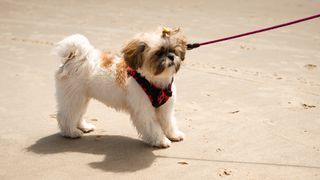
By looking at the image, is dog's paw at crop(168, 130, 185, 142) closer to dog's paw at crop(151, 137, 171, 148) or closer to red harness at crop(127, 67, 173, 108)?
dog's paw at crop(151, 137, 171, 148)

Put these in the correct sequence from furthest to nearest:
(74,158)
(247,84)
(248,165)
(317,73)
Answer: (317,73), (247,84), (74,158), (248,165)

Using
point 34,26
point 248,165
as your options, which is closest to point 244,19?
point 34,26

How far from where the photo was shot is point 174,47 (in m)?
5.06

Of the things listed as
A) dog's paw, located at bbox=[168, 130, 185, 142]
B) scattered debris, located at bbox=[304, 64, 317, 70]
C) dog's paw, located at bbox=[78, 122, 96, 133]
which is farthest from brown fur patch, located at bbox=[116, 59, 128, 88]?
scattered debris, located at bbox=[304, 64, 317, 70]

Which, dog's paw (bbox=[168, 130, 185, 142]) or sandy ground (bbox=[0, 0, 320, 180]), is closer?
sandy ground (bbox=[0, 0, 320, 180])

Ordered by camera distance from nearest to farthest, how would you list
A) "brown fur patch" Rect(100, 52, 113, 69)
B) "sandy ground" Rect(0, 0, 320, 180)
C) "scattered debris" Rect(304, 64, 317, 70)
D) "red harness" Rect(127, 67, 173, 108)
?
"sandy ground" Rect(0, 0, 320, 180) < "red harness" Rect(127, 67, 173, 108) < "brown fur patch" Rect(100, 52, 113, 69) < "scattered debris" Rect(304, 64, 317, 70)

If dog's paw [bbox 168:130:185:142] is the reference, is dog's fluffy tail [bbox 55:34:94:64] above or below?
above

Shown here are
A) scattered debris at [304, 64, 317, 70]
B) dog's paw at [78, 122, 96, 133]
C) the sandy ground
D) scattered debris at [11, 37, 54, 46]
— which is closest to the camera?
the sandy ground

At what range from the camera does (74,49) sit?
18.7 feet

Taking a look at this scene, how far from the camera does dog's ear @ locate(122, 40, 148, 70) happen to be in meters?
5.12

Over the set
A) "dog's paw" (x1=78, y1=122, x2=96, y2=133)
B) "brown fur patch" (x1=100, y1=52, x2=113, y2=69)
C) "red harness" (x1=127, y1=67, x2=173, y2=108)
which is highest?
"brown fur patch" (x1=100, y1=52, x2=113, y2=69)

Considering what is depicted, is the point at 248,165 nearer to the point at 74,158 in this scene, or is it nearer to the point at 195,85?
the point at 74,158

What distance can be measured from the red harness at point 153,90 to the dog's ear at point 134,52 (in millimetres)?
210

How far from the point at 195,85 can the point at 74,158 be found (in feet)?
11.2
